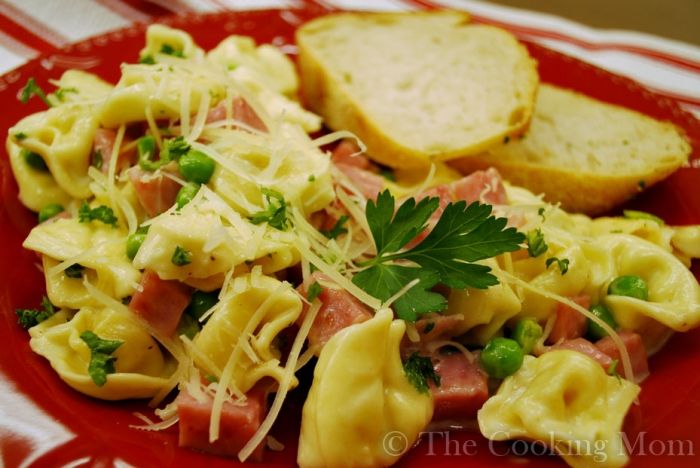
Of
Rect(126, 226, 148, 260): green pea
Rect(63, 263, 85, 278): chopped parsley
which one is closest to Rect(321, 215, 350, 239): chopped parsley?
Rect(126, 226, 148, 260): green pea

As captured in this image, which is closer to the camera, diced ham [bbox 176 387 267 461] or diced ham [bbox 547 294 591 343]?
diced ham [bbox 176 387 267 461]

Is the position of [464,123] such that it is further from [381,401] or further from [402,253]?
[381,401]

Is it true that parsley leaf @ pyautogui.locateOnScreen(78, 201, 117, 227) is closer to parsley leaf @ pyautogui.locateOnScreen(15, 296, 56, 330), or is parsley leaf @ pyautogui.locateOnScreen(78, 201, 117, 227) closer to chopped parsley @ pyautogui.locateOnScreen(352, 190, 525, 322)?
parsley leaf @ pyautogui.locateOnScreen(15, 296, 56, 330)

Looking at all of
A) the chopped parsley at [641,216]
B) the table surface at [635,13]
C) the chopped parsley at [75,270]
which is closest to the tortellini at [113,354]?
the chopped parsley at [75,270]

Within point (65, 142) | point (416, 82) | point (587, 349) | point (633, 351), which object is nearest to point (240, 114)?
point (65, 142)

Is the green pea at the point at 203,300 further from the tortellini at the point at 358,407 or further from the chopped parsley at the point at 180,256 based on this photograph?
the tortellini at the point at 358,407
